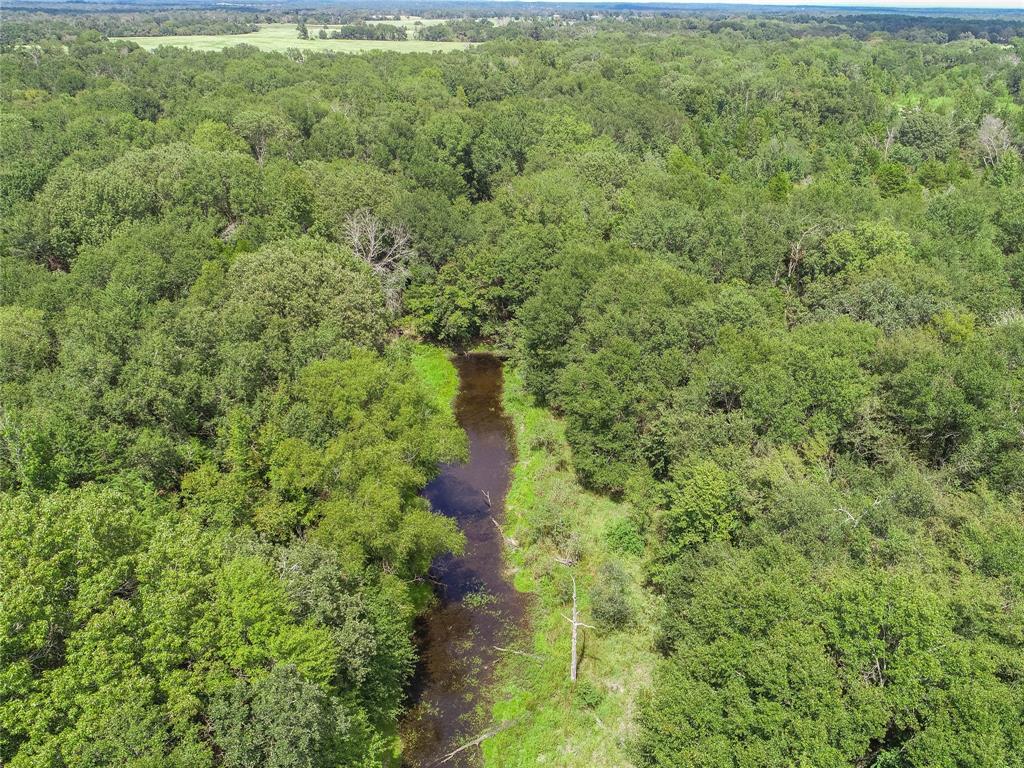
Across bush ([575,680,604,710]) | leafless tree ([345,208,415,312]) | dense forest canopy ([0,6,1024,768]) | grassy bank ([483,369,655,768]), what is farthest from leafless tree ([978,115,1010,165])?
bush ([575,680,604,710])

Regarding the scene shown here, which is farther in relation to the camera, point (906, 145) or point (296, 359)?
point (906, 145)

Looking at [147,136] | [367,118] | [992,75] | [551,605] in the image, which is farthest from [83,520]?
[992,75]

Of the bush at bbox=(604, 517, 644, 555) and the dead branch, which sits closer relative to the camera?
the dead branch

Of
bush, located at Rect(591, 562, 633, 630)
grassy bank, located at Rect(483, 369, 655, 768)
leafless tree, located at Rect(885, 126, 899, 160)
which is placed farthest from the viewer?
leafless tree, located at Rect(885, 126, 899, 160)

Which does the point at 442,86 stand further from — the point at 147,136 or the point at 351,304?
the point at 351,304

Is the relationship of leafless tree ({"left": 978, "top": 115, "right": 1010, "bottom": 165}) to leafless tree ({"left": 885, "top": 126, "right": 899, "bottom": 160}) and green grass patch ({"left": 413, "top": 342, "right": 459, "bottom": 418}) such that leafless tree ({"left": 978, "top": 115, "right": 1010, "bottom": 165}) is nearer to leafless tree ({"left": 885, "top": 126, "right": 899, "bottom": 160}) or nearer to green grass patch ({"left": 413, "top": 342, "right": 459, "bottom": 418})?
leafless tree ({"left": 885, "top": 126, "right": 899, "bottom": 160})

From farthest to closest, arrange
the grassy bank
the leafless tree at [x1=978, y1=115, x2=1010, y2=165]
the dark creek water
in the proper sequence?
1. the leafless tree at [x1=978, y1=115, x2=1010, y2=165]
2. the dark creek water
3. the grassy bank

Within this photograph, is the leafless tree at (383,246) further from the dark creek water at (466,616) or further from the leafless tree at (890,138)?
the leafless tree at (890,138)
